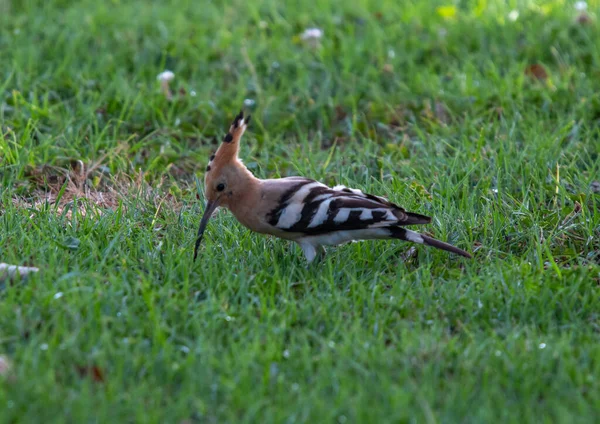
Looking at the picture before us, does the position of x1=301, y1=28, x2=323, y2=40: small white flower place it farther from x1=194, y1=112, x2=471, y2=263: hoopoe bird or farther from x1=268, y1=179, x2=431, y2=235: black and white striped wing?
x1=268, y1=179, x2=431, y2=235: black and white striped wing

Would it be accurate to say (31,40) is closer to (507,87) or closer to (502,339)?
(507,87)

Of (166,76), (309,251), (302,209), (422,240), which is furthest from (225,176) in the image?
(166,76)

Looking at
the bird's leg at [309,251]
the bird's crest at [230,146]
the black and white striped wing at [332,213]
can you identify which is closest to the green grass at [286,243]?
the bird's leg at [309,251]

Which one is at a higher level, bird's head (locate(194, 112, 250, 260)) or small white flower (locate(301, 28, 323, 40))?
bird's head (locate(194, 112, 250, 260))

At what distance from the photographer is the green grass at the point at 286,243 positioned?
9.76ft

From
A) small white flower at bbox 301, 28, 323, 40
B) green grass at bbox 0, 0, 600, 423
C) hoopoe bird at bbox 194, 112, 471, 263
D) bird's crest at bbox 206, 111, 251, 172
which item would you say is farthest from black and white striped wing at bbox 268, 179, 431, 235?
small white flower at bbox 301, 28, 323, 40

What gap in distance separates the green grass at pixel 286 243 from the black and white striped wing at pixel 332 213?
0.20 metres

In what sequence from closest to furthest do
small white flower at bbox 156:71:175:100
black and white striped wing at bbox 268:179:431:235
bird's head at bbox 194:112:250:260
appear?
black and white striped wing at bbox 268:179:431:235 → bird's head at bbox 194:112:250:260 → small white flower at bbox 156:71:175:100

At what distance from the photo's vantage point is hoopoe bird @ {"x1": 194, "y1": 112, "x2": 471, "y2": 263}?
391 cm

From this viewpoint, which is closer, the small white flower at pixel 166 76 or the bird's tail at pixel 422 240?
the bird's tail at pixel 422 240

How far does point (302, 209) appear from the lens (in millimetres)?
3971

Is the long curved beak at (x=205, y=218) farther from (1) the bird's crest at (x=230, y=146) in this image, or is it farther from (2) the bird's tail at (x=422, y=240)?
(2) the bird's tail at (x=422, y=240)

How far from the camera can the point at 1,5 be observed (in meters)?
7.49

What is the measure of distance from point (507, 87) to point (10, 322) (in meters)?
3.83
